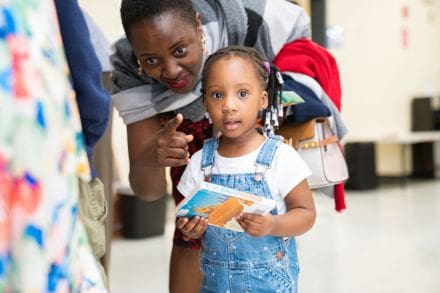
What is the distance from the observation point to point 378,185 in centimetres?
930

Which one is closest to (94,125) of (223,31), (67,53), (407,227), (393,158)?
(67,53)

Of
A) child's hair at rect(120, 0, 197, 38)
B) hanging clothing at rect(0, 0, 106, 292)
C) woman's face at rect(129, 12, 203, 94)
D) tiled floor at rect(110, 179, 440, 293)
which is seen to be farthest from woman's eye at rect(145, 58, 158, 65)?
tiled floor at rect(110, 179, 440, 293)

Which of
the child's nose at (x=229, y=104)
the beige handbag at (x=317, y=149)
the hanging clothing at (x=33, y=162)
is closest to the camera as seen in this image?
the hanging clothing at (x=33, y=162)

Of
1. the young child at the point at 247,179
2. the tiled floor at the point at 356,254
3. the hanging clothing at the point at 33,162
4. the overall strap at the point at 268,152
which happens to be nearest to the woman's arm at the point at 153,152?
the young child at the point at 247,179

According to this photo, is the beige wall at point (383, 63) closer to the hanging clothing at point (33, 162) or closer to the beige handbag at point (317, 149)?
the beige handbag at point (317, 149)

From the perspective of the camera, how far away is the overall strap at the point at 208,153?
1945mm

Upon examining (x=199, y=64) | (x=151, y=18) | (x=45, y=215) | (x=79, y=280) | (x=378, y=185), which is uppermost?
(x=151, y=18)

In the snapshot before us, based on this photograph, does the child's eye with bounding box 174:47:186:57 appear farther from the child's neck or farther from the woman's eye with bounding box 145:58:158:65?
the child's neck

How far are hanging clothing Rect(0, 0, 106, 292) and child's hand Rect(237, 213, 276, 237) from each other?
665 mm

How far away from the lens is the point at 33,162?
1017 mm

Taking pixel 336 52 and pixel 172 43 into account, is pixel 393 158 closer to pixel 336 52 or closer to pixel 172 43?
pixel 336 52

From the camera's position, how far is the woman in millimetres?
1930

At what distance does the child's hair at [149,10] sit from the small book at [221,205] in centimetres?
61

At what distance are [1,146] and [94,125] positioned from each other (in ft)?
1.44
